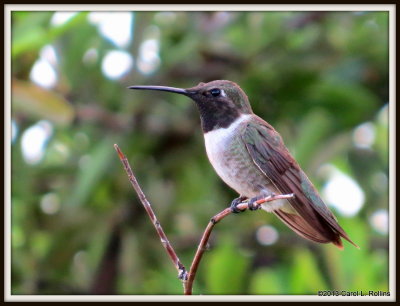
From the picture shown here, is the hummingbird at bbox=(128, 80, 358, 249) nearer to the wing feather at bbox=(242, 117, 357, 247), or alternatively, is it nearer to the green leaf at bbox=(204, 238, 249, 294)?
the wing feather at bbox=(242, 117, 357, 247)

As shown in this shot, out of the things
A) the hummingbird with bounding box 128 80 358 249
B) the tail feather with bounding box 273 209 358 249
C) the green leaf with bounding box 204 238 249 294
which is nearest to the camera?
the tail feather with bounding box 273 209 358 249

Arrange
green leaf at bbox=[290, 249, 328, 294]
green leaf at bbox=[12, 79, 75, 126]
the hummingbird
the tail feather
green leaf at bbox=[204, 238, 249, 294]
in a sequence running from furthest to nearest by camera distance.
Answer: green leaf at bbox=[12, 79, 75, 126] → green leaf at bbox=[204, 238, 249, 294] → green leaf at bbox=[290, 249, 328, 294] → the hummingbird → the tail feather

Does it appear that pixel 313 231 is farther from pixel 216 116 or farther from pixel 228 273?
pixel 228 273

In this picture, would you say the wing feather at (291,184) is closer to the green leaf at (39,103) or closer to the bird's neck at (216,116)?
the bird's neck at (216,116)

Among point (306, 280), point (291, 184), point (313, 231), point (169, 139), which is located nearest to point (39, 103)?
point (169, 139)

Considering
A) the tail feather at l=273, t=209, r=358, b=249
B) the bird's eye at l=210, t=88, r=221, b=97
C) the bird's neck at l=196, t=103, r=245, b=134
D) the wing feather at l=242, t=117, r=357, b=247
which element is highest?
the bird's eye at l=210, t=88, r=221, b=97

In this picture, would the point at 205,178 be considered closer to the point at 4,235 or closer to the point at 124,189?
the point at 124,189

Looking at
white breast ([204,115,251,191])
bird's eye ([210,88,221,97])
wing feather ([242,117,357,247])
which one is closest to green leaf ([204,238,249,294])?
wing feather ([242,117,357,247])
